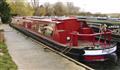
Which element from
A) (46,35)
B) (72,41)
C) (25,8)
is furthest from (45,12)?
(72,41)

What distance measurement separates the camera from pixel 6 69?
1216cm

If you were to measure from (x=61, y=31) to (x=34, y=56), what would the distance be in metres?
3.22

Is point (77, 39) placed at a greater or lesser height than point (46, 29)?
greater

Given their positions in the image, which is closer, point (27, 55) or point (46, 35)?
point (27, 55)

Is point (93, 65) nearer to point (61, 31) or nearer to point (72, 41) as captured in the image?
point (72, 41)

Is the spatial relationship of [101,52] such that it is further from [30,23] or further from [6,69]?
[30,23]

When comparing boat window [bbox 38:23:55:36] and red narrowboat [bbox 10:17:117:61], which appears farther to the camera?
boat window [bbox 38:23:55:36]

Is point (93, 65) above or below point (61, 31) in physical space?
below

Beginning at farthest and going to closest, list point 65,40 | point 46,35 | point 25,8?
1. point 25,8
2. point 46,35
3. point 65,40

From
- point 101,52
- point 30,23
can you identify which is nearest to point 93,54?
point 101,52

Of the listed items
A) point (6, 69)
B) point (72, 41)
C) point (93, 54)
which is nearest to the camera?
point (6, 69)

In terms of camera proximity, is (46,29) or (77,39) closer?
(77,39)

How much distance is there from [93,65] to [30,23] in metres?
15.4

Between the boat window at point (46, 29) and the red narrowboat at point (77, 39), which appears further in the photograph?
the boat window at point (46, 29)
